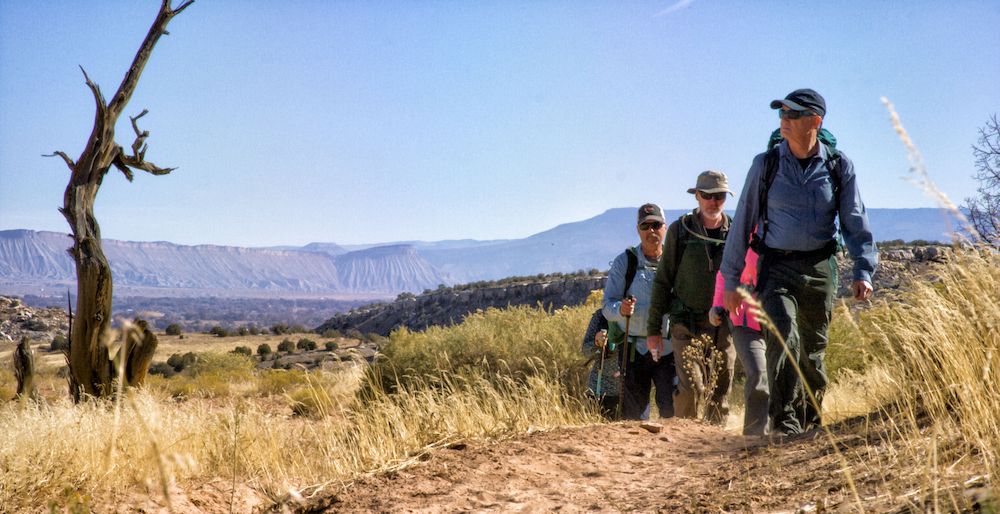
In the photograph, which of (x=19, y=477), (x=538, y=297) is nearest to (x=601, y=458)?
(x=19, y=477)

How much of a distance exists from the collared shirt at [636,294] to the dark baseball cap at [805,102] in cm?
198

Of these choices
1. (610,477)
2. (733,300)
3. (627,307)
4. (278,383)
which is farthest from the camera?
(278,383)

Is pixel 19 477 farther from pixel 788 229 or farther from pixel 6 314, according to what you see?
pixel 6 314

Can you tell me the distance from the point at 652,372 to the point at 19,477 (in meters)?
4.06

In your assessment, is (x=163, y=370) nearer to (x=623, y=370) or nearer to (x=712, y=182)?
(x=623, y=370)

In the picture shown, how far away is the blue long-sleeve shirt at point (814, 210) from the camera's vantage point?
447cm

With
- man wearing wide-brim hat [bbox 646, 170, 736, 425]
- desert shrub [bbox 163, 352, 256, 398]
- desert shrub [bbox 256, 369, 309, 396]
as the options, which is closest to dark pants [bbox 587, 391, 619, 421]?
man wearing wide-brim hat [bbox 646, 170, 736, 425]

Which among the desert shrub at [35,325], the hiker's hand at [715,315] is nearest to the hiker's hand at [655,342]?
the hiker's hand at [715,315]

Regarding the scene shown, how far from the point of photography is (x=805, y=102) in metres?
4.48

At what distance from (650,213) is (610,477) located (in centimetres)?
273

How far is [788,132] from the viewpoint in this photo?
4520 mm

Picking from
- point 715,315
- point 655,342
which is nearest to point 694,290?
point 655,342

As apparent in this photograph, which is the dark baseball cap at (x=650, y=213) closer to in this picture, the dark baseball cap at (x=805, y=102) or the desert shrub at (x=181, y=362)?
the dark baseball cap at (x=805, y=102)

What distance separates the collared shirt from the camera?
6281mm
